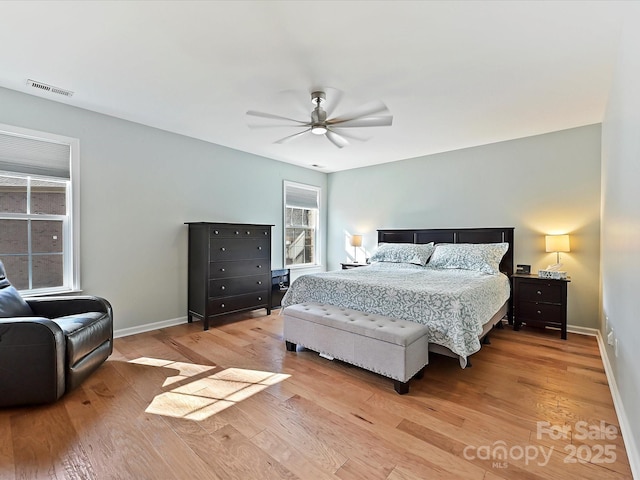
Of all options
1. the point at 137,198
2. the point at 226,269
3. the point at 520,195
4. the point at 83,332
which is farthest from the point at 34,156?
the point at 520,195

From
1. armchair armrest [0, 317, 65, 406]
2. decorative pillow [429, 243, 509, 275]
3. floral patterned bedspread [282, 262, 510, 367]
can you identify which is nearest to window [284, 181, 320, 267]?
floral patterned bedspread [282, 262, 510, 367]

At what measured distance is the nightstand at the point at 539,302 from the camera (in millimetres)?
3615

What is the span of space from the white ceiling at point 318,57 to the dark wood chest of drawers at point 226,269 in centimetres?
146

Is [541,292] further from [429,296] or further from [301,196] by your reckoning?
[301,196]

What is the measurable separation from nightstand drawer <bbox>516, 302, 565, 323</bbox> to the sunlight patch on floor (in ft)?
10.2

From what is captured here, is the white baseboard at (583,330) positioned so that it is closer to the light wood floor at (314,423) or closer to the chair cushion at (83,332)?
the light wood floor at (314,423)

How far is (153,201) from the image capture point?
3.91m

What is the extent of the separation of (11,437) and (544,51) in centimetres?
432

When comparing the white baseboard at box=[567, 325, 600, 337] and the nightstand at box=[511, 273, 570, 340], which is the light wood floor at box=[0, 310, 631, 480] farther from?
the white baseboard at box=[567, 325, 600, 337]

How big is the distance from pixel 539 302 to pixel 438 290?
6.26ft

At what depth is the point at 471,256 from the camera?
13.2 feet

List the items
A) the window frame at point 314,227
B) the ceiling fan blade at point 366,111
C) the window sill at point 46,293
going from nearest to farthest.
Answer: the ceiling fan blade at point 366,111, the window sill at point 46,293, the window frame at point 314,227

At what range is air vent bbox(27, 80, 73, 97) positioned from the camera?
2805 millimetres

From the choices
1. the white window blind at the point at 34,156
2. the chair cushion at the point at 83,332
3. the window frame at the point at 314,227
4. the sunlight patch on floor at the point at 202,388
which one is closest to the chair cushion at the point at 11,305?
the chair cushion at the point at 83,332
